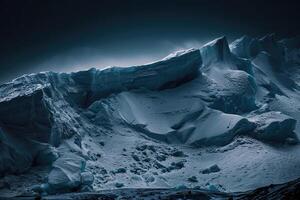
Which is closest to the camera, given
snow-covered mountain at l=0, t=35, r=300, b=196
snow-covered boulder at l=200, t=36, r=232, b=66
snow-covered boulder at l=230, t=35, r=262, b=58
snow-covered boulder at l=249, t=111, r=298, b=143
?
snow-covered mountain at l=0, t=35, r=300, b=196

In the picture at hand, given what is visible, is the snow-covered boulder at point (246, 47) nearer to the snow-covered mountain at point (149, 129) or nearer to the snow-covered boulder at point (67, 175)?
the snow-covered mountain at point (149, 129)

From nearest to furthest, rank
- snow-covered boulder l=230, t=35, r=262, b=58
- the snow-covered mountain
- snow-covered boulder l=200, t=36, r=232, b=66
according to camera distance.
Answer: the snow-covered mountain, snow-covered boulder l=200, t=36, r=232, b=66, snow-covered boulder l=230, t=35, r=262, b=58

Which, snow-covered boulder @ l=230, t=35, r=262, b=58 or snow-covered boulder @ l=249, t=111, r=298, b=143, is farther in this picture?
snow-covered boulder @ l=230, t=35, r=262, b=58

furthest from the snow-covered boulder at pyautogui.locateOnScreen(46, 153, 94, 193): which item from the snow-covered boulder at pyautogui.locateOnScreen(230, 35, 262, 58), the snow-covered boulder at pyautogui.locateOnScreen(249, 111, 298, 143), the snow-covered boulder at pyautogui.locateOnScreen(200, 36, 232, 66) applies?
the snow-covered boulder at pyautogui.locateOnScreen(230, 35, 262, 58)

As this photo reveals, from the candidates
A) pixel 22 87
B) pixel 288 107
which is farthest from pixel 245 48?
pixel 22 87

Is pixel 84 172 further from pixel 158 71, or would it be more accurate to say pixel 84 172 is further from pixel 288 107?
pixel 288 107

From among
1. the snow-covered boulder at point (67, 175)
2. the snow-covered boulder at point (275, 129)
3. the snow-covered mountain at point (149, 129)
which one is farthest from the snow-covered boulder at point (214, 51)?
the snow-covered boulder at point (67, 175)

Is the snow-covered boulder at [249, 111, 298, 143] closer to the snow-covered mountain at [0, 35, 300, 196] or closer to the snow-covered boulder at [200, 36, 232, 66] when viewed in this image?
the snow-covered mountain at [0, 35, 300, 196]

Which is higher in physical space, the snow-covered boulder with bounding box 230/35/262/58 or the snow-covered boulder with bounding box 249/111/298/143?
the snow-covered boulder with bounding box 230/35/262/58

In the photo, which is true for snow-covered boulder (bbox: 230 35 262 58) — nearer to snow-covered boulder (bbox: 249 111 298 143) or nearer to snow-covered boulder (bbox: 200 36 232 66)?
snow-covered boulder (bbox: 200 36 232 66)

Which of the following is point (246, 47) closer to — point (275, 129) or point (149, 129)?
point (275, 129)
